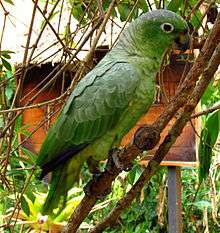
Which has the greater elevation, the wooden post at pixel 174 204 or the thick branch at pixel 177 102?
the thick branch at pixel 177 102

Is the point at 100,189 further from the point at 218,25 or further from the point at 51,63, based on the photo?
the point at 51,63

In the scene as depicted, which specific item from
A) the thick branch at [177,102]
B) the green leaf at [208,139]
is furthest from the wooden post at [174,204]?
the thick branch at [177,102]

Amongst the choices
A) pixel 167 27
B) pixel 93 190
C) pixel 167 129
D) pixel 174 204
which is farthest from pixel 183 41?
pixel 174 204

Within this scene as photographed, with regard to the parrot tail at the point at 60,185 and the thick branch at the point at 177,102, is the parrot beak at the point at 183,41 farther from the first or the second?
the parrot tail at the point at 60,185

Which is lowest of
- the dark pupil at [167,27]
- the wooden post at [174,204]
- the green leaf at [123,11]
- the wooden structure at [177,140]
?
the wooden post at [174,204]

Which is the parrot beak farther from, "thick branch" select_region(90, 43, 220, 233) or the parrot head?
"thick branch" select_region(90, 43, 220, 233)

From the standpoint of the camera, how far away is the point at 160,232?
1904 millimetres

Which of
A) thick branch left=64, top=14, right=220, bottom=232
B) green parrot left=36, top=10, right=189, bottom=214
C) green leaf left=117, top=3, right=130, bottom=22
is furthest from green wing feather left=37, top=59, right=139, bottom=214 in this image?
green leaf left=117, top=3, right=130, bottom=22

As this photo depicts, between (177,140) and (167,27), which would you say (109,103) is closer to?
(167,27)

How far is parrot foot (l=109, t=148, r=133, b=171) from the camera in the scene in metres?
0.70

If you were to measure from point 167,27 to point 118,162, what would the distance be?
24 cm

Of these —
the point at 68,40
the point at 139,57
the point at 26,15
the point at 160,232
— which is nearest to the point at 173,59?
the point at 68,40

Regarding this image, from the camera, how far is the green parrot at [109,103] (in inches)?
30.6

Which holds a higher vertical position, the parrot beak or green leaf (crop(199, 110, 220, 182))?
the parrot beak
